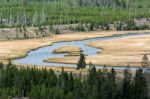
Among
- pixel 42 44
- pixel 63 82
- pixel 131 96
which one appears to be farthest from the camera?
pixel 42 44

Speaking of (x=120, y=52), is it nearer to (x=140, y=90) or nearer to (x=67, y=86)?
(x=67, y=86)

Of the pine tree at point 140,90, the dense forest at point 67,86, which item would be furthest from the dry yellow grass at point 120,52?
the pine tree at point 140,90

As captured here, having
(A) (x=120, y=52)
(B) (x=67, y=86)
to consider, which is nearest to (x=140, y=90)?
(B) (x=67, y=86)

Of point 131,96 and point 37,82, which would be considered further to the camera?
point 37,82

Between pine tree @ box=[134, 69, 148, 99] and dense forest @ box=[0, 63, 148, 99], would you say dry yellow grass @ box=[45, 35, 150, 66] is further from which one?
pine tree @ box=[134, 69, 148, 99]

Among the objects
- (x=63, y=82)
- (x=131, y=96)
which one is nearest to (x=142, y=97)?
(x=131, y=96)

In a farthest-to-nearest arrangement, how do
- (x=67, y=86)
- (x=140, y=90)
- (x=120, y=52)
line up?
(x=120, y=52), (x=67, y=86), (x=140, y=90)

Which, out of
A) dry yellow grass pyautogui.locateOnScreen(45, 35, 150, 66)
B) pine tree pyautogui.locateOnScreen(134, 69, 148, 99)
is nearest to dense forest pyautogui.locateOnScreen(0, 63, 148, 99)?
pine tree pyautogui.locateOnScreen(134, 69, 148, 99)

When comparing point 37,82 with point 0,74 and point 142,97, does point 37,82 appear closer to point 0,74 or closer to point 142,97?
point 0,74
